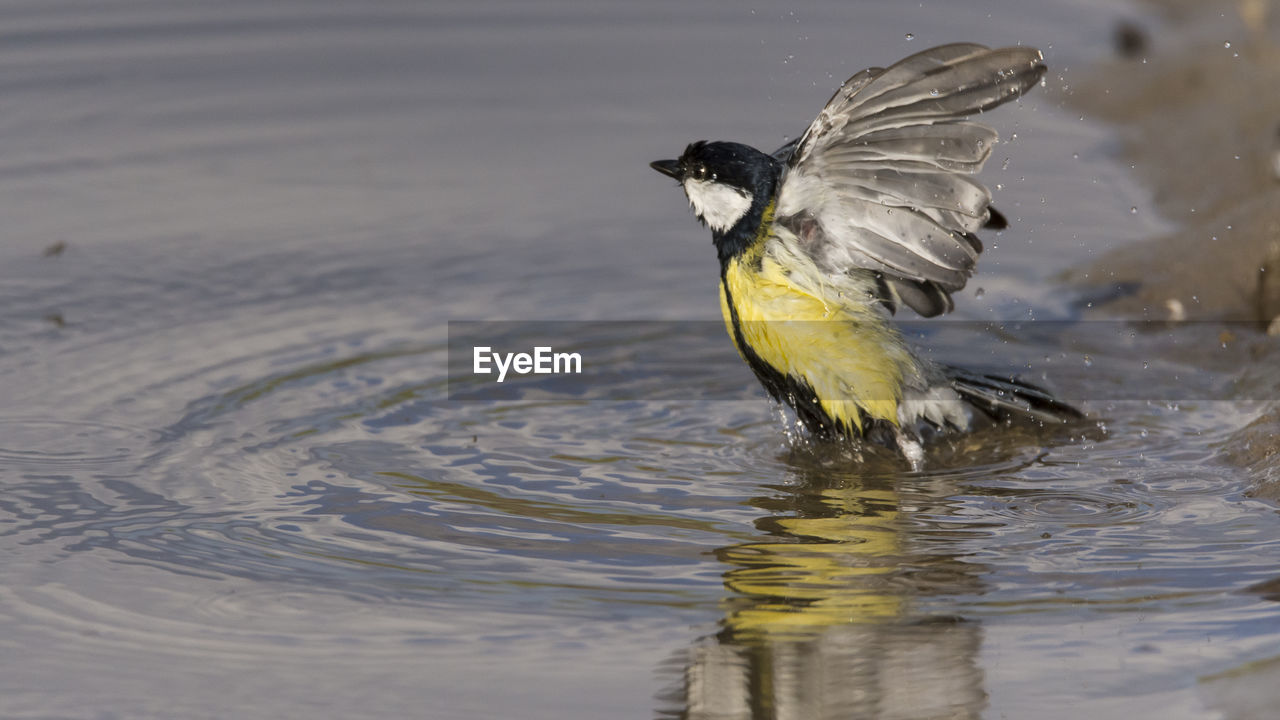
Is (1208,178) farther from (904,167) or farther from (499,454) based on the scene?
(499,454)

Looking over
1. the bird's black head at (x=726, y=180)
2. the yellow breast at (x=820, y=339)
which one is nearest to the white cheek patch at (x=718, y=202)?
the bird's black head at (x=726, y=180)

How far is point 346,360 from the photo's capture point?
21.1 ft

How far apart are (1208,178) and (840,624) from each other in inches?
206

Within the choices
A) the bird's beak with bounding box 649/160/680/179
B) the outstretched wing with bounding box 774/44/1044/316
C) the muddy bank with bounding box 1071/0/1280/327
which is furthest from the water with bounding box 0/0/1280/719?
the bird's beak with bounding box 649/160/680/179

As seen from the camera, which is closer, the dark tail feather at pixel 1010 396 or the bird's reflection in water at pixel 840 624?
the bird's reflection in water at pixel 840 624

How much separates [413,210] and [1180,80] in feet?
16.3

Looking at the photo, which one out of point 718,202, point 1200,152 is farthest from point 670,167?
point 1200,152

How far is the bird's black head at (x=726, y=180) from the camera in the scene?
5281mm

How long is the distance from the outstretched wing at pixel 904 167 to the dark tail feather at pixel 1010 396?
23.7 inches

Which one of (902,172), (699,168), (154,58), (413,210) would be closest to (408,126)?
(413,210)

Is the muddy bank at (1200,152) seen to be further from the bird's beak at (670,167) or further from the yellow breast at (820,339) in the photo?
the bird's beak at (670,167)

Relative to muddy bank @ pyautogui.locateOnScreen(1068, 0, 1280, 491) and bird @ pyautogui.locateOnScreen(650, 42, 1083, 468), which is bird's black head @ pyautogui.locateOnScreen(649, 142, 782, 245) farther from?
muddy bank @ pyautogui.locateOnScreen(1068, 0, 1280, 491)

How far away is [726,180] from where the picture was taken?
534 centimetres

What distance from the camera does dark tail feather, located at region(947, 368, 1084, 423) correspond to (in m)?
5.71
